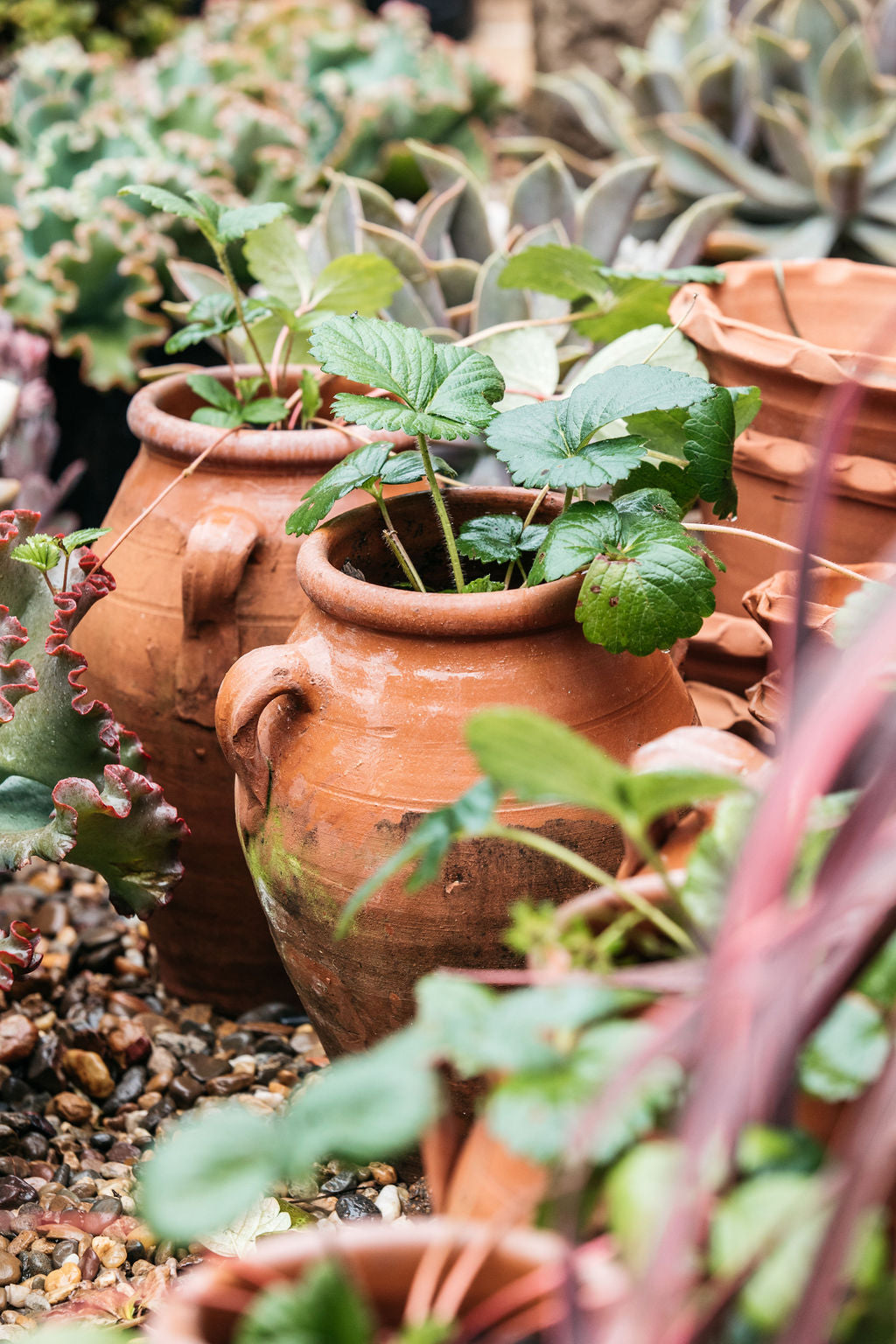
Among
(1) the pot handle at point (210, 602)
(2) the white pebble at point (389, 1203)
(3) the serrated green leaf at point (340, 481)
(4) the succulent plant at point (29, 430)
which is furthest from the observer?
(4) the succulent plant at point (29, 430)

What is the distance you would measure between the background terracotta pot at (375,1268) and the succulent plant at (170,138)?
7.17ft

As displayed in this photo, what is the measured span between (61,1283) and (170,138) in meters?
2.43

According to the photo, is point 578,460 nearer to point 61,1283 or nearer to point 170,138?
point 61,1283

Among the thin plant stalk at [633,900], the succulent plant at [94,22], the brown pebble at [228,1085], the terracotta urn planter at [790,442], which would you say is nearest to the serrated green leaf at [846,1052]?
the thin plant stalk at [633,900]

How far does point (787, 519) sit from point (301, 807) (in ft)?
2.49

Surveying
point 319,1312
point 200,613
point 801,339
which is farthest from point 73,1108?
point 801,339

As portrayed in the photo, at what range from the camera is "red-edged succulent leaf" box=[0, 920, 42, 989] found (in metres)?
1.11

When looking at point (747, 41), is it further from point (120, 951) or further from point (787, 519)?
point (120, 951)

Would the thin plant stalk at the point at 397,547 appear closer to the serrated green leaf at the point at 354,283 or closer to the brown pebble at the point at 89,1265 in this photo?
the serrated green leaf at the point at 354,283

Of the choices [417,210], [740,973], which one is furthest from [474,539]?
[417,210]

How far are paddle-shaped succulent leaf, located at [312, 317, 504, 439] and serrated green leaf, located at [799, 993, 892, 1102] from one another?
63 cm

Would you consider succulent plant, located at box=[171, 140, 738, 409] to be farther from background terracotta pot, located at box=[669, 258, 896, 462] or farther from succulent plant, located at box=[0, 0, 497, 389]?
succulent plant, located at box=[0, 0, 497, 389]

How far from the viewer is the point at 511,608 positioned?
1.04 m

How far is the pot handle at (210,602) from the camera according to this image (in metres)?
1.33
